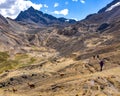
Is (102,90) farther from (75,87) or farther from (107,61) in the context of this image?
(107,61)

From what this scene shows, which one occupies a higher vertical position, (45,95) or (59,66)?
(59,66)

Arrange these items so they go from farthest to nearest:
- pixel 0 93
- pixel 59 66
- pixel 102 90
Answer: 1. pixel 59 66
2. pixel 0 93
3. pixel 102 90

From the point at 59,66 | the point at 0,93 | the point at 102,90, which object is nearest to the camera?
the point at 102,90

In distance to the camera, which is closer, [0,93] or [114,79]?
[114,79]

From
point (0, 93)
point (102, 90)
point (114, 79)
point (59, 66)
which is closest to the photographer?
A: point (102, 90)

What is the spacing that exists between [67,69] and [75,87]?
→ 114 ft

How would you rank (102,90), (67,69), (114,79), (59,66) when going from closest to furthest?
(102,90)
(114,79)
(67,69)
(59,66)

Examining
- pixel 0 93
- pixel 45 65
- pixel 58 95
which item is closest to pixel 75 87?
pixel 58 95

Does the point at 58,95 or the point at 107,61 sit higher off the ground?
the point at 107,61

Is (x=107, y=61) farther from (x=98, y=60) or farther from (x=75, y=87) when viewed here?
(x=75, y=87)

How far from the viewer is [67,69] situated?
138500mm

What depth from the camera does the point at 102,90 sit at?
101312mm

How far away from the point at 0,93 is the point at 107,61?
50979 mm

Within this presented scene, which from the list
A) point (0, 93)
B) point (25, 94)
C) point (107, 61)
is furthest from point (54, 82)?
point (107, 61)
